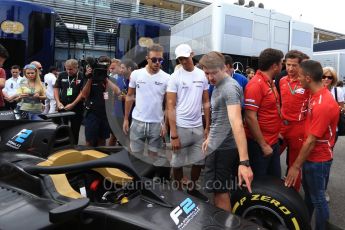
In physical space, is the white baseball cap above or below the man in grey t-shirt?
above

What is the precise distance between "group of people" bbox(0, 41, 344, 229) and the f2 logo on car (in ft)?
0.79

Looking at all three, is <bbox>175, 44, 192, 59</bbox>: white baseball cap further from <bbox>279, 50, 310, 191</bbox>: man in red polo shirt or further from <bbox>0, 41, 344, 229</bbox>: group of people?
<bbox>279, 50, 310, 191</bbox>: man in red polo shirt

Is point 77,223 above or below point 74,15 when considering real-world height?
below

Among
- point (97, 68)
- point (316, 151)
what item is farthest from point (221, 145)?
point (97, 68)

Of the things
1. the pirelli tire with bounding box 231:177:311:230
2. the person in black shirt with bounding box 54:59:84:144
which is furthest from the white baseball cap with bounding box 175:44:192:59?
the person in black shirt with bounding box 54:59:84:144

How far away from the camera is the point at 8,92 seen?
7.16 m

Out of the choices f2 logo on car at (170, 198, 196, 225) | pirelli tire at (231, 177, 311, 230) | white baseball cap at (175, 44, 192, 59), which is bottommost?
pirelli tire at (231, 177, 311, 230)

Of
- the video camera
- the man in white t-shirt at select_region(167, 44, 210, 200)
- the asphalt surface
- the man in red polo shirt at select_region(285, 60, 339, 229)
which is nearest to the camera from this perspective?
the man in red polo shirt at select_region(285, 60, 339, 229)

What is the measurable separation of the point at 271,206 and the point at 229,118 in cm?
69

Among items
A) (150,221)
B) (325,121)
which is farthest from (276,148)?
(150,221)

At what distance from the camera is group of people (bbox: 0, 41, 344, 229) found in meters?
2.30

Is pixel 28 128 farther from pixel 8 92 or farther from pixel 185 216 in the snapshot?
pixel 8 92

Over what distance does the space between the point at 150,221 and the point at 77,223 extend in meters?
0.38

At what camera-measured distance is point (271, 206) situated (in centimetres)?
242
